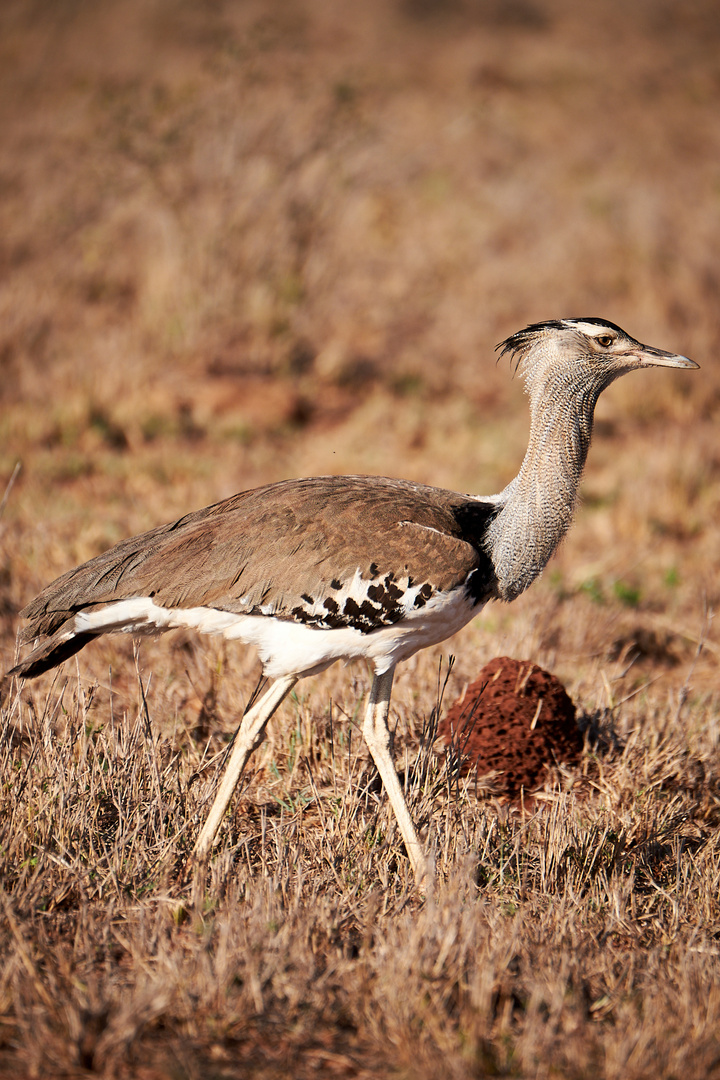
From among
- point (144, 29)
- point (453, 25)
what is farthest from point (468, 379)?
point (453, 25)

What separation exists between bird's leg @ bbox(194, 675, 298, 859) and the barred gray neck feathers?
2.28 feet

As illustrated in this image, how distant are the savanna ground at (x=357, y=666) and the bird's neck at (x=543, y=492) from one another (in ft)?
1.87

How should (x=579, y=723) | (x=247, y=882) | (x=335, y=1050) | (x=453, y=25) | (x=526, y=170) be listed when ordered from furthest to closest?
(x=453, y=25), (x=526, y=170), (x=579, y=723), (x=247, y=882), (x=335, y=1050)

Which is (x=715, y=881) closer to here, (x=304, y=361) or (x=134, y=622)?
(x=134, y=622)

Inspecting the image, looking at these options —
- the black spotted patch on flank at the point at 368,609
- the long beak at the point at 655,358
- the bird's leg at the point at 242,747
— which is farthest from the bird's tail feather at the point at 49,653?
the long beak at the point at 655,358

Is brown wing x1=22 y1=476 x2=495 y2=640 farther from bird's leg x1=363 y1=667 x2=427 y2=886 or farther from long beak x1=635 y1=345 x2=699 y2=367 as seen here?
long beak x1=635 y1=345 x2=699 y2=367

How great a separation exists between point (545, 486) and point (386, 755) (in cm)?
90

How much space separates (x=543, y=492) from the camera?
273cm

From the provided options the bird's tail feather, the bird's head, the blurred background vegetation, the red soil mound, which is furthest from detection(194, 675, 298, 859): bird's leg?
the blurred background vegetation

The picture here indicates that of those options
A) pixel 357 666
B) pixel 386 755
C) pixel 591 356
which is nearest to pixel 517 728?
pixel 386 755

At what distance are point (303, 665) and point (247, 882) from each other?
566 millimetres

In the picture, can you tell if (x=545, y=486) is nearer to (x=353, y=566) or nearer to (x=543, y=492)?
(x=543, y=492)

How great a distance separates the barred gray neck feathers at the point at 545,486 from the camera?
8.84 ft

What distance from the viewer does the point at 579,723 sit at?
3.25m
